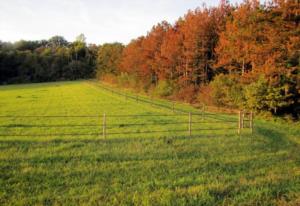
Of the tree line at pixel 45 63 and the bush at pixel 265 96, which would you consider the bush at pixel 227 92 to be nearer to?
the bush at pixel 265 96

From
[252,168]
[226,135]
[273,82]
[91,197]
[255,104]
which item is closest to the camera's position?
[91,197]

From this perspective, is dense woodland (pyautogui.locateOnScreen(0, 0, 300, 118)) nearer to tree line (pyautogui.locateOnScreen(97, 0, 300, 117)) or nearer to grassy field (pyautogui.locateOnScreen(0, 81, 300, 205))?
tree line (pyautogui.locateOnScreen(97, 0, 300, 117))

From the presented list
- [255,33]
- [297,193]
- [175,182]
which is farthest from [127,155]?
[255,33]

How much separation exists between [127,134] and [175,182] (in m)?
6.22

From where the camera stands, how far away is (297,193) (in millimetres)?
5730

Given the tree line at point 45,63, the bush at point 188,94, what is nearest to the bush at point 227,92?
the bush at point 188,94

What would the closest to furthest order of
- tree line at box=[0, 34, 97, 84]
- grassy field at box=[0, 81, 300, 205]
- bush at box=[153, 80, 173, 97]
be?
grassy field at box=[0, 81, 300, 205] < bush at box=[153, 80, 173, 97] < tree line at box=[0, 34, 97, 84]

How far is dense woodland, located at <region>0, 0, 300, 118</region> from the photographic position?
17.2m

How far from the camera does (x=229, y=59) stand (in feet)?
74.4

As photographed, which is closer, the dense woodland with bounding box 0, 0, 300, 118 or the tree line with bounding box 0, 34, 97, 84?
the dense woodland with bounding box 0, 0, 300, 118

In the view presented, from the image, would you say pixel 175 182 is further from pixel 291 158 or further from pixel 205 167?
pixel 291 158

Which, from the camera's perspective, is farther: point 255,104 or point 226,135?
point 255,104

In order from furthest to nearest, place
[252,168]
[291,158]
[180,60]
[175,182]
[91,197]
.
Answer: [180,60] < [291,158] < [252,168] < [175,182] < [91,197]

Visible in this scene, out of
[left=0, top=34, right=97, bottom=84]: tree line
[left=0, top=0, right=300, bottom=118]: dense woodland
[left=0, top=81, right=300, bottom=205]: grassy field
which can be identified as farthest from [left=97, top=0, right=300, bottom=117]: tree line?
[left=0, top=34, right=97, bottom=84]: tree line
